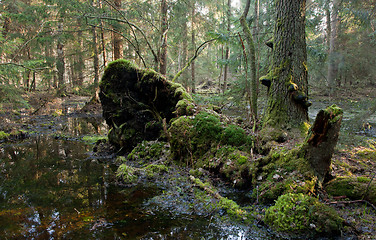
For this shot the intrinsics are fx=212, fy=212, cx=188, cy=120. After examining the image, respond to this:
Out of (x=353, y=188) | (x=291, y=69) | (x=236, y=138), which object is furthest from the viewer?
(x=236, y=138)

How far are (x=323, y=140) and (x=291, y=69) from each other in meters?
2.43

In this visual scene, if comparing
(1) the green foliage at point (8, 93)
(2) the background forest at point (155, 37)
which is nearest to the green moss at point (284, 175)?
(2) the background forest at point (155, 37)

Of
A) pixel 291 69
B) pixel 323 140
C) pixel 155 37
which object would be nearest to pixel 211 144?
pixel 323 140

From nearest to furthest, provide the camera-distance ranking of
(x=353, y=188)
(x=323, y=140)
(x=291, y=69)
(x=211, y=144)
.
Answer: (x=353, y=188) → (x=323, y=140) → (x=291, y=69) → (x=211, y=144)

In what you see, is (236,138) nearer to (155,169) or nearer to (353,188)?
(155,169)

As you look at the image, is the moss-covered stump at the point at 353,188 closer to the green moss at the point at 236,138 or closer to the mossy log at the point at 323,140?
the mossy log at the point at 323,140

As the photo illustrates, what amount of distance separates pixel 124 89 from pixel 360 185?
698 centimetres

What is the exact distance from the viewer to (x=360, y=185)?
347 centimetres

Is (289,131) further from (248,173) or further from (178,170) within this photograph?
(178,170)

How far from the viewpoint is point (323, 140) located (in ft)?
11.8

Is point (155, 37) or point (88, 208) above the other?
point (155, 37)

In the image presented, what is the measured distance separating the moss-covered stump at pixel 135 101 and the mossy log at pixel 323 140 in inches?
170

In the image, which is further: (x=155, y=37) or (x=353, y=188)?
(x=155, y=37)

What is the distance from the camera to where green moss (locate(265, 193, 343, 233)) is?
291cm
